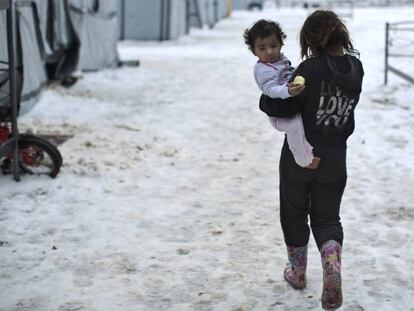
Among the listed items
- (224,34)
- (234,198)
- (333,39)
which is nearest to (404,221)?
(234,198)

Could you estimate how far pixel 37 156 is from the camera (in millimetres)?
6637

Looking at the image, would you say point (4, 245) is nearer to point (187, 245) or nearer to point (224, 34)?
point (187, 245)

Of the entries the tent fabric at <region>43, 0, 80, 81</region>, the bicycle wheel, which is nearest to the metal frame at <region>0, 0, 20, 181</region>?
the bicycle wheel

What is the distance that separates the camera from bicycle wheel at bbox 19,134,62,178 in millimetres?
6441

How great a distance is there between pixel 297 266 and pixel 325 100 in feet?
3.84

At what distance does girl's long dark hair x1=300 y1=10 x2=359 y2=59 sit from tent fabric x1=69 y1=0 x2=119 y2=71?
10082 mm

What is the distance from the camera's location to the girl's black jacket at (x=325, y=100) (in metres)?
3.45

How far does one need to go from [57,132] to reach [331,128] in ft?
19.2

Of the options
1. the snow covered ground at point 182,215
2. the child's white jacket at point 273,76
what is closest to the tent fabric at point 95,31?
the snow covered ground at point 182,215

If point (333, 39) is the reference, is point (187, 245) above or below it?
below

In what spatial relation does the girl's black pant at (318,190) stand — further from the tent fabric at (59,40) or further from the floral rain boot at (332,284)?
the tent fabric at (59,40)

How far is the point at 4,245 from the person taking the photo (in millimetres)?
4930

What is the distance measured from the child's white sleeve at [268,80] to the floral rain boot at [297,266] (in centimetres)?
108

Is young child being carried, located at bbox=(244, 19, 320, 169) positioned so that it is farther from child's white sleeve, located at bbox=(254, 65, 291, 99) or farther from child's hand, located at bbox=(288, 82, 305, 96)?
child's hand, located at bbox=(288, 82, 305, 96)
